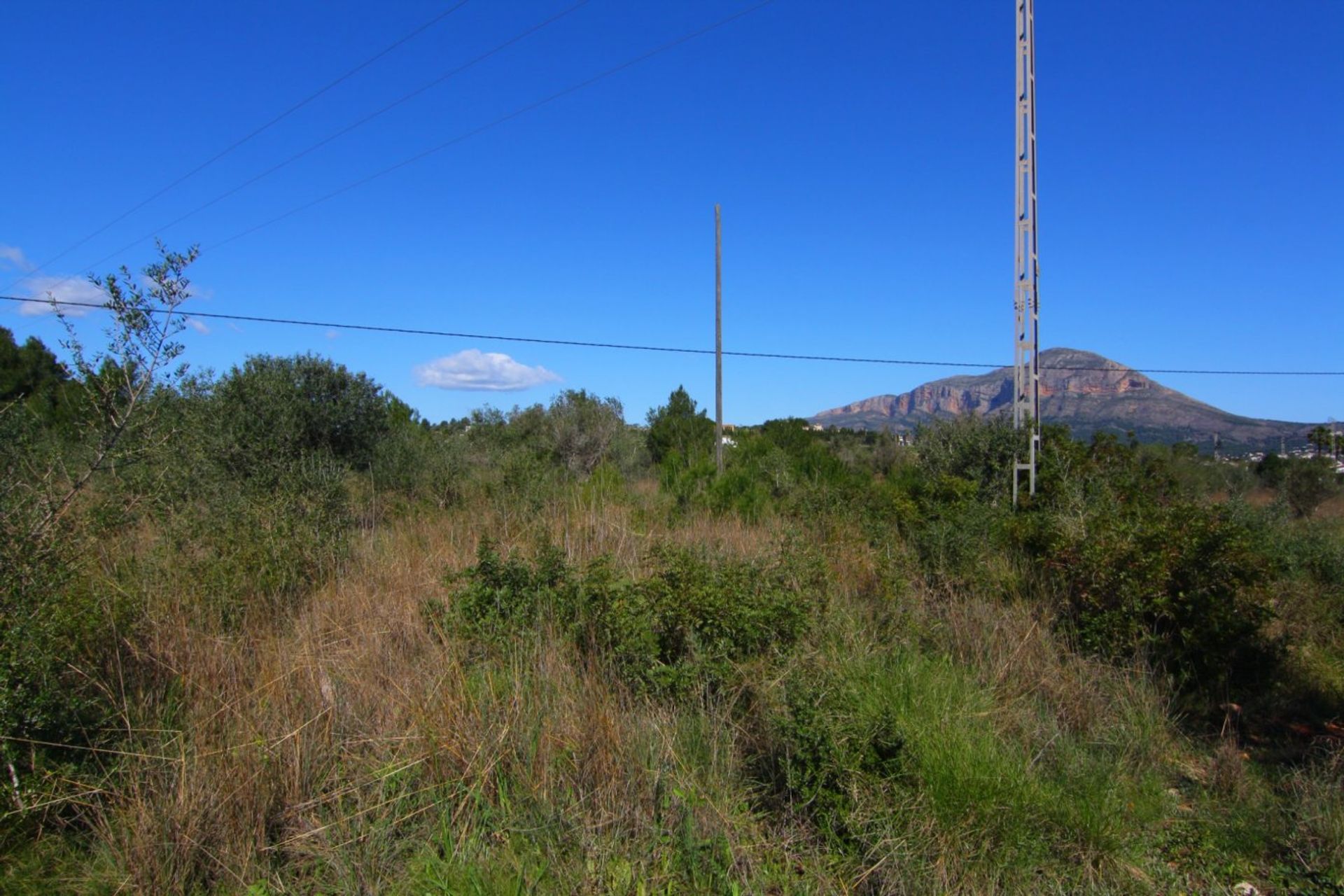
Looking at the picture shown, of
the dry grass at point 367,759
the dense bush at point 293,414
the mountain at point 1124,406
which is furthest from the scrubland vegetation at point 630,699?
the mountain at point 1124,406

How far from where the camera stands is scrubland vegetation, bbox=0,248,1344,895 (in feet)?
10.2

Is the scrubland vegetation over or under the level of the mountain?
under

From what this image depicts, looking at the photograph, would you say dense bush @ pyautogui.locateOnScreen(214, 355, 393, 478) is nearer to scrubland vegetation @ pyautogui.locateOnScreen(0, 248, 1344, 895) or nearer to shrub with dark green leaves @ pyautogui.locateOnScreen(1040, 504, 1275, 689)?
scrubland vegetation @ pyautogui.locateOnScreen(0, 248, 1344, 895)

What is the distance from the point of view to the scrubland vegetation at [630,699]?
3107 millimetres

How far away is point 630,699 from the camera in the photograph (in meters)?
4.27

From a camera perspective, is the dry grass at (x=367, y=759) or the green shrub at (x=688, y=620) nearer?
the dry grass at (x=367, y=759)

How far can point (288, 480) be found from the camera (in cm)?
891

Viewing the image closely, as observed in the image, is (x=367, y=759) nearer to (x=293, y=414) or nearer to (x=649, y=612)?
(x=649, y=612)

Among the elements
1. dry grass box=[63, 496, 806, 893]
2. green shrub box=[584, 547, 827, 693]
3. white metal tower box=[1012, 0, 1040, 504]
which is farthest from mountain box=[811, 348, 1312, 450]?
dry grass box=[63, 496, 806, 893]

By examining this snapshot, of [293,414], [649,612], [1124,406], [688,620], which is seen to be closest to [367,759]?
[649,612]

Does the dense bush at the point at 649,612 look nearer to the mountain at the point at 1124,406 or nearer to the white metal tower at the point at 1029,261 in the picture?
the white metal tower at the point at 1029,261

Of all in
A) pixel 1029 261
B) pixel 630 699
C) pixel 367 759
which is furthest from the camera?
pixel 1029 261

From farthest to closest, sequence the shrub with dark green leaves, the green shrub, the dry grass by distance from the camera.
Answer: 1. the shrub with dark green leaves
2. the green shrub
3. the dry grass

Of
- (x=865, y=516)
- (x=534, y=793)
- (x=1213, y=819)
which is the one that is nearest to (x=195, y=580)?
(x=534, y=793)
